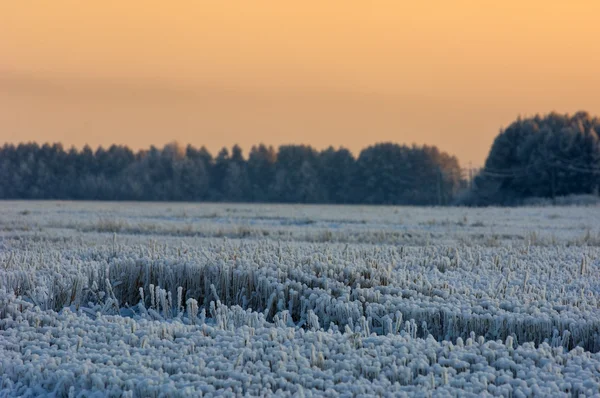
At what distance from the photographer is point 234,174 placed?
9450 cm

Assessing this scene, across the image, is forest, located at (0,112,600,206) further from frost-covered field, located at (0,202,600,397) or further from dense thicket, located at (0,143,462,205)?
frost-covered field, located at (0,202,600,397)

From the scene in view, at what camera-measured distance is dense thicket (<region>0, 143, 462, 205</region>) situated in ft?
293

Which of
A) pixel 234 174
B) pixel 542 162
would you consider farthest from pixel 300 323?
pixel 234 174

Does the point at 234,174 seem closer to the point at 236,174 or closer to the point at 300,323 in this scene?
→ the point at 236,174

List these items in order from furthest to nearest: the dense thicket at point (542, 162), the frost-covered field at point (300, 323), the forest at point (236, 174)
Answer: the forest at point (236, 174) < the dense thicket at point (542, 162) < the frost-covered field at point (300, 323)

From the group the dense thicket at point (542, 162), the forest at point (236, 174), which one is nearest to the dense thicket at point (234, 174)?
the forest at point (236, 174)

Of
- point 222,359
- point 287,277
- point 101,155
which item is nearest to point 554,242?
point 287,277

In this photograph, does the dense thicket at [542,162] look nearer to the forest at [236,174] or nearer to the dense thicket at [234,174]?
the forest at [236,174]

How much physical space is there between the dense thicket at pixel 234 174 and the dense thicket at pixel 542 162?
16.1 meters

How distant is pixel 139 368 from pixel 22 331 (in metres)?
2.11

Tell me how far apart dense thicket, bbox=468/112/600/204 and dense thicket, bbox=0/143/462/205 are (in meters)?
16.1

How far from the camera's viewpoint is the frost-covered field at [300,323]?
6.23 m

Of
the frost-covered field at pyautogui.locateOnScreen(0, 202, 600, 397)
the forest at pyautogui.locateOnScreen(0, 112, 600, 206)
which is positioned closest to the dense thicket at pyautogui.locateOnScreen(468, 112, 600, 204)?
the forest at pyautogui.locateOnScreen(0, 112, 600, 206)

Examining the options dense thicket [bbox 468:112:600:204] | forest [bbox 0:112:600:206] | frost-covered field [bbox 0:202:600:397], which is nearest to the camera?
frost-covered field [bbox 0:202:600:397]
